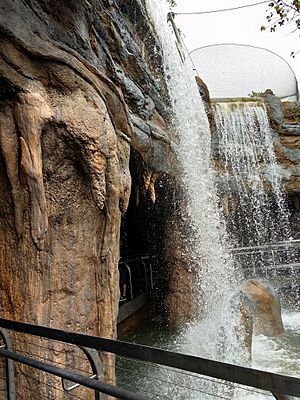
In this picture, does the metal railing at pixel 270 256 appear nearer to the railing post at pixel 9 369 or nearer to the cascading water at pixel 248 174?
the cascading water at pixel 248 174

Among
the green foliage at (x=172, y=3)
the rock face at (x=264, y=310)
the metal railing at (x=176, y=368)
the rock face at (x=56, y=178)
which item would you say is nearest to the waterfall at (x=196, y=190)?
the rock face at (x=264, y=310)

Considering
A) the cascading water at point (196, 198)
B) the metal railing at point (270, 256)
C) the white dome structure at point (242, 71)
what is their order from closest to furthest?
the cascading water at point (196, 198), the metal railing at point (270, 256), the white dome structure at point (242, 71)

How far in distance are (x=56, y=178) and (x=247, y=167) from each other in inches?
375

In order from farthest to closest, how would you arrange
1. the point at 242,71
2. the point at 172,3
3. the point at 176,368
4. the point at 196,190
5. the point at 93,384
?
the point at 242,71 → the point at 172,3 → the point at 196,190 → the point at 93,384 → the point at 176,368

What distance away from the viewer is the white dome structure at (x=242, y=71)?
89.0ft

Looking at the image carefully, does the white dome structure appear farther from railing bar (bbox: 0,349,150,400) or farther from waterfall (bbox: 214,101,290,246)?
railing bar (bbox: 0,349,150,400)

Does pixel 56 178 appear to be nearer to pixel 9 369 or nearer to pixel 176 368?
pixel 9 369

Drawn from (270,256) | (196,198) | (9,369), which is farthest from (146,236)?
(9,369)

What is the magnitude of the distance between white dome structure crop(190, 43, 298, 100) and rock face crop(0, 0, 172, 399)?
23723 mm

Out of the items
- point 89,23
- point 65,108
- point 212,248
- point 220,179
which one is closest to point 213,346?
point 212,248

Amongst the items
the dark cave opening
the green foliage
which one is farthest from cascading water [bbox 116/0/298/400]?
the green foliage

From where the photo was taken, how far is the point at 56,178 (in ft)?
13.0

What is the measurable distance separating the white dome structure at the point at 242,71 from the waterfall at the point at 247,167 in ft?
47.1

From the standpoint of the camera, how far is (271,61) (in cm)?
2767
